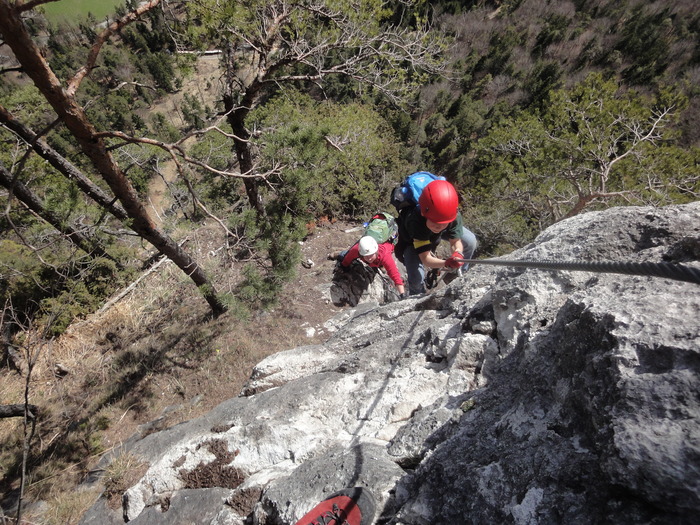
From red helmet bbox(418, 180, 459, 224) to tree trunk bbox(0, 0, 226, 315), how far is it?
294 cm

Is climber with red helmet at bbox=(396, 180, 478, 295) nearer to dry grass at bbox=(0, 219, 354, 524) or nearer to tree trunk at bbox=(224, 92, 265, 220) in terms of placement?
dry grass at bbox=(0, 219, 354, 524)

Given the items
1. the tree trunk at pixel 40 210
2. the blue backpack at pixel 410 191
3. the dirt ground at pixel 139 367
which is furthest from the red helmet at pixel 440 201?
the tree trunk at pixel 40 210

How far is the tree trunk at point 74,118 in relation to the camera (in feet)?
6.12

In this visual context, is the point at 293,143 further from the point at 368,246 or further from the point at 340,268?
→ the point at 340,268

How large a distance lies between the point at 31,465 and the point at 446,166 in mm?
20055

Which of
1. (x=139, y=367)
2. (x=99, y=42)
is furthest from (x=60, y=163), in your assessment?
(x=139, y=367)

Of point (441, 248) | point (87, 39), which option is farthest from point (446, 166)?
point (87, 39)

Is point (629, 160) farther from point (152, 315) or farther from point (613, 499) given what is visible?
point (152, 315)

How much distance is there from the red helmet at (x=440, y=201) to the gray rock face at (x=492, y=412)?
0.74 meters

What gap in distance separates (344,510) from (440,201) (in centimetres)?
272

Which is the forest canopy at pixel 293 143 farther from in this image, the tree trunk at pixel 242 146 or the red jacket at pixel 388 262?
the red jacket at pixel 388 262

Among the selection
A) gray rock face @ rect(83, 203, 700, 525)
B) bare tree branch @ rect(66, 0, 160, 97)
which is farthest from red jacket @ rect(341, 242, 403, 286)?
bare tree branch @ rect(66, 0, 160, 97)

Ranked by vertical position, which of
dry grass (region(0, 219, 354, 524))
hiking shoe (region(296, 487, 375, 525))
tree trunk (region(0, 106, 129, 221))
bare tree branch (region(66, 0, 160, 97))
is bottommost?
dry grass (region(0, 219, 354, 524))

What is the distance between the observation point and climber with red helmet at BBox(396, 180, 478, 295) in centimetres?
334
